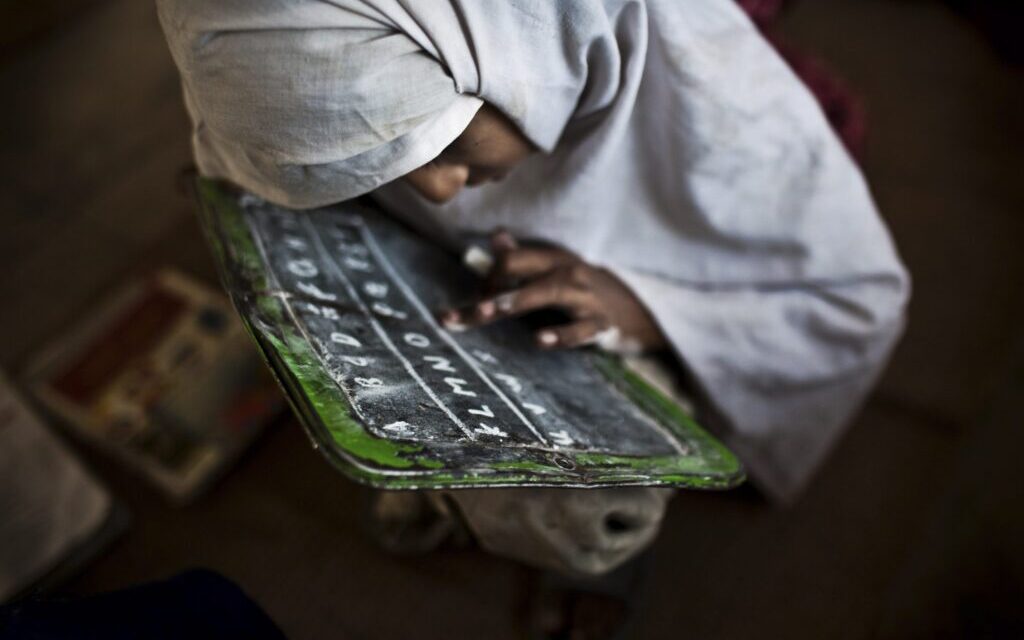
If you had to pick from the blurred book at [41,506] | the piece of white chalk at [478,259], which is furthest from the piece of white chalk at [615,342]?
the blurred book at [41,506]

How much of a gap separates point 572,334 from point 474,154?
0.66 ft

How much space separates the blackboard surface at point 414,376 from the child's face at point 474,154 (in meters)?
0.12

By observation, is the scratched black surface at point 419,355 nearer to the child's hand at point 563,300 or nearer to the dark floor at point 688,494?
the child's hand at point 563,300

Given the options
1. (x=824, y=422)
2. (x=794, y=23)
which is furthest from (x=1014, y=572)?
(x=794, y=23)

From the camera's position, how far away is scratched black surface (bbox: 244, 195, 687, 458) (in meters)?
0.54

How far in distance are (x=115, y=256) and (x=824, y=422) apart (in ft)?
3.99

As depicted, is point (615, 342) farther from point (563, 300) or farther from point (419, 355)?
A: point (419, 355)

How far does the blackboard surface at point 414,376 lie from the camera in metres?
0.49

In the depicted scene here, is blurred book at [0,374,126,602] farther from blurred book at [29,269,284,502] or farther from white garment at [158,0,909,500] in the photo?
white garment at [158,0,909,500]

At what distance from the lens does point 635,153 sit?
0.77 metres

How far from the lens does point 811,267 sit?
851mm

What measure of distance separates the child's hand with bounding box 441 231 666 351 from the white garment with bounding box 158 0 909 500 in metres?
A: 0.02

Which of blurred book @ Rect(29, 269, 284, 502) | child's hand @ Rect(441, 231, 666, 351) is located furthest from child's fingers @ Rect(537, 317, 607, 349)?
blurred book @ Rect(29, 269, 284, 502)

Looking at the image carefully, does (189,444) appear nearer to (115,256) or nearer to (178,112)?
(115,256)
